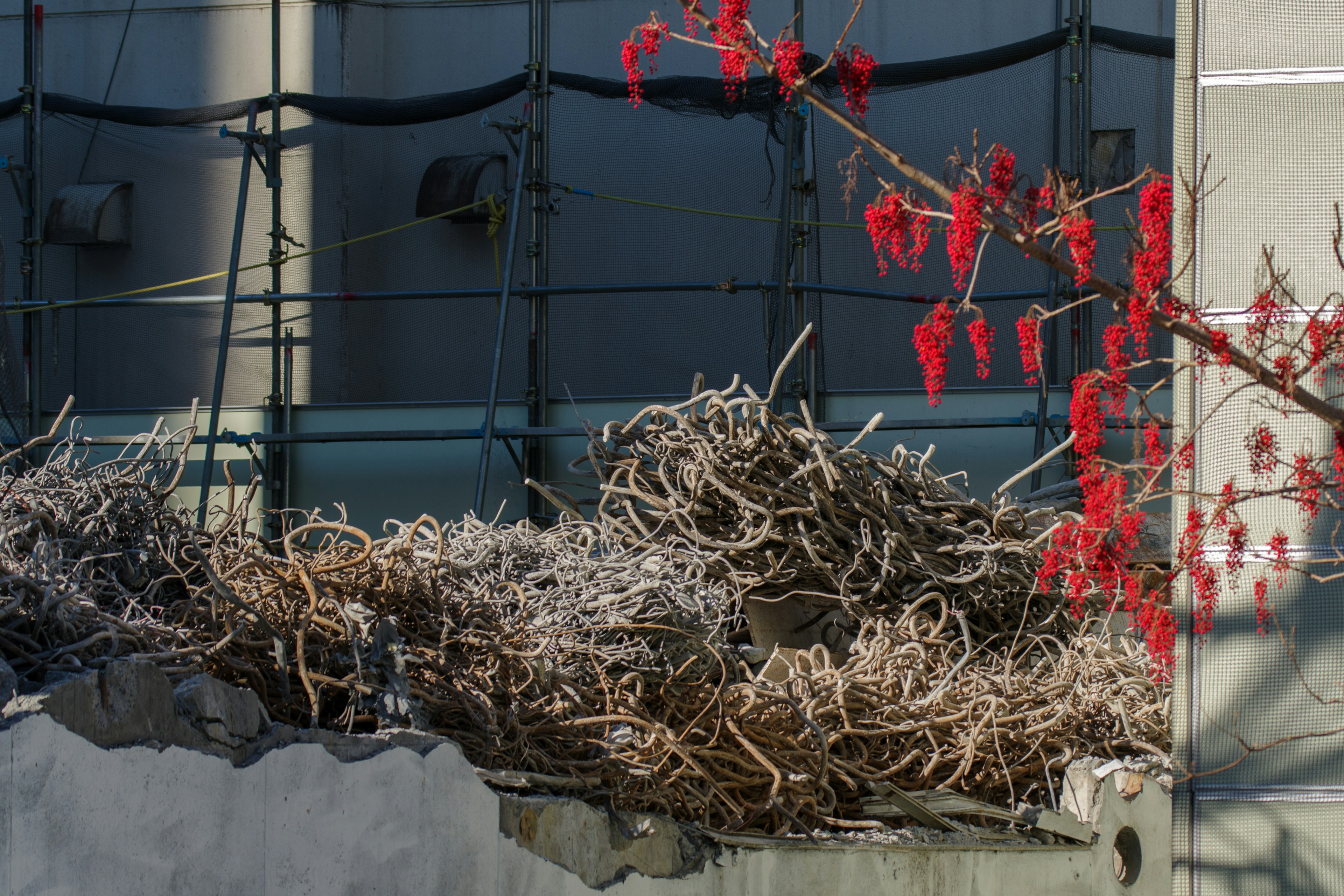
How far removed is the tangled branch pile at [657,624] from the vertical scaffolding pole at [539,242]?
2.25 meters

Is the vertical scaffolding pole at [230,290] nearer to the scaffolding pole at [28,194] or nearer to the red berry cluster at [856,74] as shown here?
Answer: the scaffolding pole at [28,194]

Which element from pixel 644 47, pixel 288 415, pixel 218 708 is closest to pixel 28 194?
pixel 288 415

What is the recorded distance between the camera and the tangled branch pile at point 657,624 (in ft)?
8.78

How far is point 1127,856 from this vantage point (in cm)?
351

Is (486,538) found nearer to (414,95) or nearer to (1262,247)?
(1262,247)

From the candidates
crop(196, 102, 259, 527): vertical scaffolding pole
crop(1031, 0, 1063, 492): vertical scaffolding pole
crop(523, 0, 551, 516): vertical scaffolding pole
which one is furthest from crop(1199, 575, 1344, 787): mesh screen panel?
crop(196, 102, 259, 527): vertical scaffolding pole

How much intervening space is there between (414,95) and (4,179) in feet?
8.07

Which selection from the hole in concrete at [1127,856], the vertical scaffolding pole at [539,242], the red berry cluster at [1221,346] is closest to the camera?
the red berry cluster at [1221,346]

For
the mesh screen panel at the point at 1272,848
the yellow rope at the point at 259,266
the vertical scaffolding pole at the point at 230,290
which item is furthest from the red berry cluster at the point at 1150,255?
the yellow rope at the point at 259,266

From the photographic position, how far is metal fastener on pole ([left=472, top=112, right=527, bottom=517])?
→ 6.39m

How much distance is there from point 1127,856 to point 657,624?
1457mm

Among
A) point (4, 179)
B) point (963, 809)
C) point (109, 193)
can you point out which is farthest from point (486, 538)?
point (4, 179)

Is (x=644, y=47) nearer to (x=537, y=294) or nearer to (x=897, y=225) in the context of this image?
(x=897, y=225)

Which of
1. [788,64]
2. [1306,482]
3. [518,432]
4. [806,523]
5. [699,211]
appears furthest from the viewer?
[699,211]
